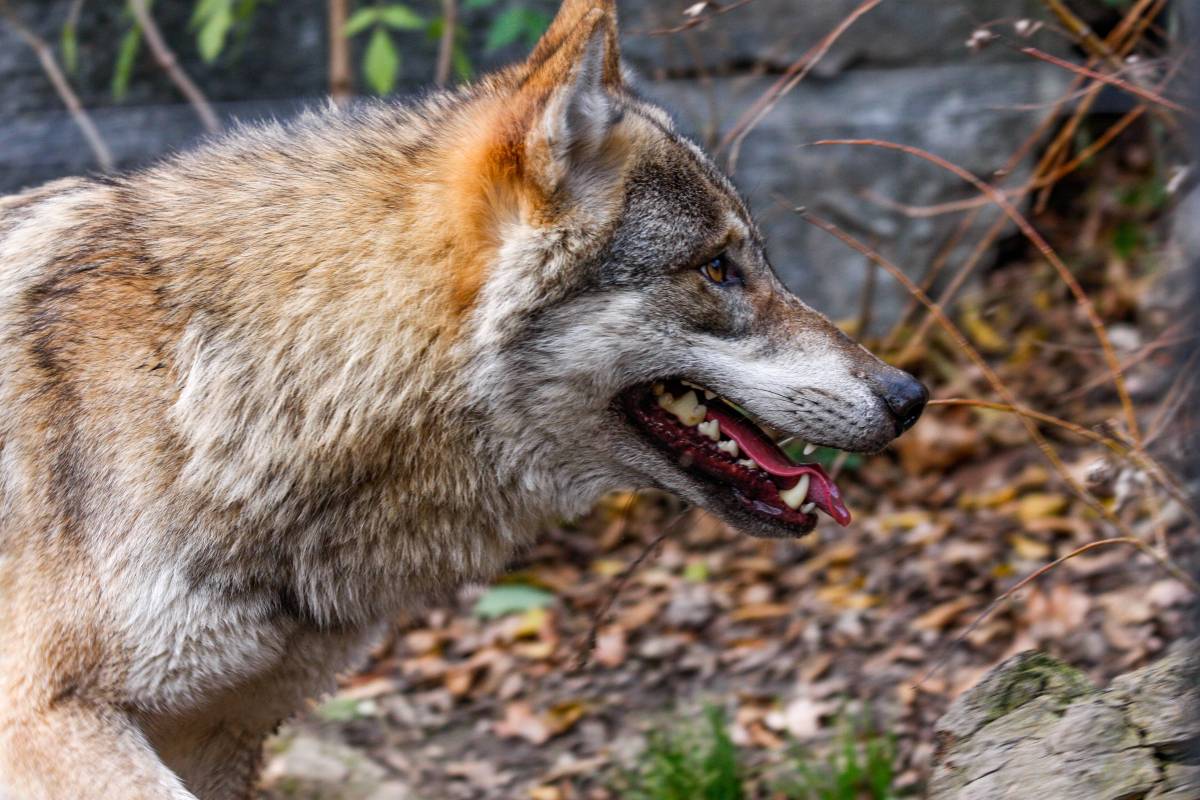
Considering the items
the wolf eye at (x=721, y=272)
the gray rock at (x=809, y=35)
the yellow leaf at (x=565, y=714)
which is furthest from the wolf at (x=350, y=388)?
the gray rock at (x=809, y=35)

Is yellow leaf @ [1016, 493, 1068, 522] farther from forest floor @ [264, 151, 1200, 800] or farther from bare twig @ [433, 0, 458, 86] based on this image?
bare twig @ [433, 0, 458, 86]

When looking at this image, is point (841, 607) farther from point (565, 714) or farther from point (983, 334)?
point (983, 334)

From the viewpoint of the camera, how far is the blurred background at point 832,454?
3.83 meters

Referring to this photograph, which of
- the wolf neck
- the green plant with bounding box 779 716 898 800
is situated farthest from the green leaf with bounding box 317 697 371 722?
the wolf neck

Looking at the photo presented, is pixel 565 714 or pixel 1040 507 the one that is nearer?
pixel 565 714

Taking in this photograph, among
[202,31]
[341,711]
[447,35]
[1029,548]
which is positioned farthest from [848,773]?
[202,31]

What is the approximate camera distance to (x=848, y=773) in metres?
3.36

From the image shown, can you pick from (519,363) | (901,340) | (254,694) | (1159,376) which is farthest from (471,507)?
(901,340)

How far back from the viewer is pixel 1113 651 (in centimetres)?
404

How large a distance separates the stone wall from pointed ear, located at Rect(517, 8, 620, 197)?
10.9 ft

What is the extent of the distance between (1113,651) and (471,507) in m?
2.37

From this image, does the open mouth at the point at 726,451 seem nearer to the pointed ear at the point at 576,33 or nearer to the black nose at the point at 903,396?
the black nose at the point at 903,396

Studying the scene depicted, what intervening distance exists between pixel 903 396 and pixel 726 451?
0.42m

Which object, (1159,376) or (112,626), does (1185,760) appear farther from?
(1159,376)
